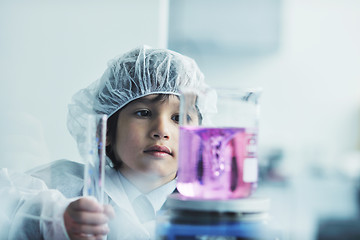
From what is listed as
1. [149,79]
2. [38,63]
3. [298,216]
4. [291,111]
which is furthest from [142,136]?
[298,216]

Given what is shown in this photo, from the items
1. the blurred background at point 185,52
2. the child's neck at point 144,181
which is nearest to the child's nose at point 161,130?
the child's neck at point 144,181

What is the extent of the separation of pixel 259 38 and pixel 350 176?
1423 millimetres

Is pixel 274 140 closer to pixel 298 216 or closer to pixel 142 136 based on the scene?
pixel 298 216

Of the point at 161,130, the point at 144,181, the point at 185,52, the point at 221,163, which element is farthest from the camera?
the point at 185,52

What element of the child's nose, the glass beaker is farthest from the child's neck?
the glass beaker

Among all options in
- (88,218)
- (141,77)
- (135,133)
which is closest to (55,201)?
(88,218)

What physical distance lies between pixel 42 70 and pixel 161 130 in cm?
41

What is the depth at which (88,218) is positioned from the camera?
0.74 m

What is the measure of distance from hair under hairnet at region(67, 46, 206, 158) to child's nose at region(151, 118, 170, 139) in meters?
0.08

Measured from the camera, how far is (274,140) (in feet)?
6.54

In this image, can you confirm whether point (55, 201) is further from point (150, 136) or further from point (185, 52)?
point (185, 52)

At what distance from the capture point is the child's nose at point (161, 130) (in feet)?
3.21

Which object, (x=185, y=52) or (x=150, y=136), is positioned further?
(x=185, y=52)

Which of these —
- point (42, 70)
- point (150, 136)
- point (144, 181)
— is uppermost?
point (42, 70)
